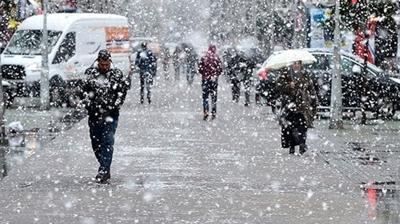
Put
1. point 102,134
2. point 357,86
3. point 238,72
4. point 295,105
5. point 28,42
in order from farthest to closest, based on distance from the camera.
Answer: point 238,72 → point 28,42 → point 357,86 → point 295,105 → point 102,134

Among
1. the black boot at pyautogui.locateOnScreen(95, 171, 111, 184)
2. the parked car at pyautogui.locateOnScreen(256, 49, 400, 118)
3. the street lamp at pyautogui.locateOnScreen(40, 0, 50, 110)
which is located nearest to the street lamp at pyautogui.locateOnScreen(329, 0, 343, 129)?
Result: the parked car at pyautogui.locateOnScreen(256, 49, 400, 118)

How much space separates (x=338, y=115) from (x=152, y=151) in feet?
19.1

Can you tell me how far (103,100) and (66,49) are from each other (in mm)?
16193

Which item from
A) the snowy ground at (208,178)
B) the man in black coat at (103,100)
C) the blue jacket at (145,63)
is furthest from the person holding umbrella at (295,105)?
the blue jacket at (145,63)

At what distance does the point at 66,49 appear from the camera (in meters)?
28.4

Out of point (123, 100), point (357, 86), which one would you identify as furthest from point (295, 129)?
point (357, 86)

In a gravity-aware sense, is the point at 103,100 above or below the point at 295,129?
above

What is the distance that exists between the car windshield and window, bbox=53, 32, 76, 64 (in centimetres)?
25

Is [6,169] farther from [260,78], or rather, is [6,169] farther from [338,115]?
[260,78]

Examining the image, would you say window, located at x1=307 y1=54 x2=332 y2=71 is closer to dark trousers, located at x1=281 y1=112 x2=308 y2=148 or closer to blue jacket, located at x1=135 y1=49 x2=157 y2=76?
blue jacket, located at x1=135 y1=49 x2=157 y2=76

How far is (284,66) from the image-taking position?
16.6m

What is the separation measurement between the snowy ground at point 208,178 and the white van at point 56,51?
6987mm

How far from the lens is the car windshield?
28359 mm

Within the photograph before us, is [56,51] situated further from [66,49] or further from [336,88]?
[336,88]
